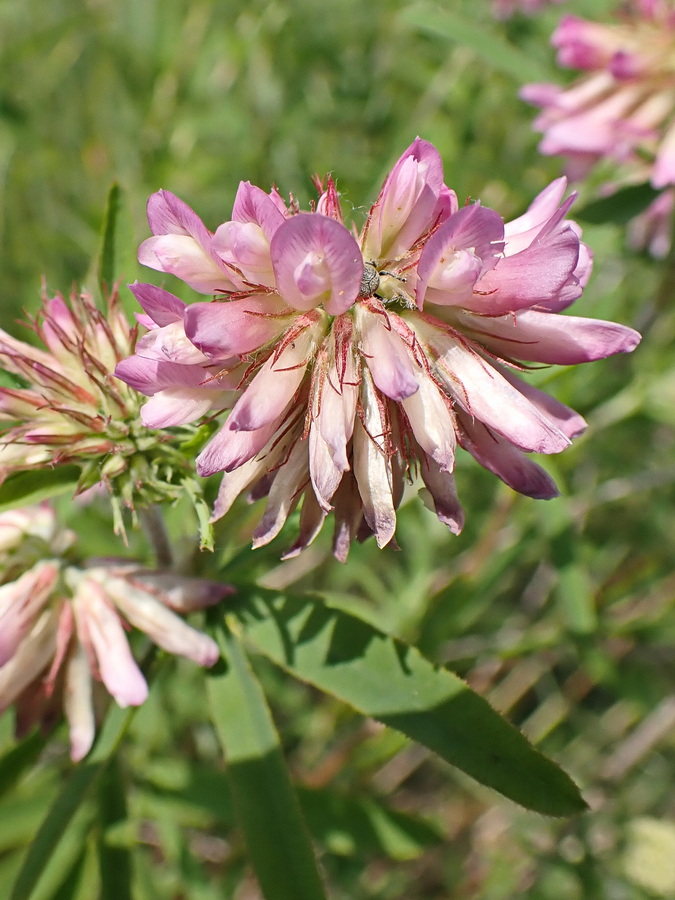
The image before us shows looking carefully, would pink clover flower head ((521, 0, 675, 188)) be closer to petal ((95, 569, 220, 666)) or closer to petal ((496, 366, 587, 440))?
petal ((496, 366, 587, 440))

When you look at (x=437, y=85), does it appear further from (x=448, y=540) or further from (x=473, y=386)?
(x=473, y=386)

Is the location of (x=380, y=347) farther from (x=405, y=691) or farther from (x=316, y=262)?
(x=405, y=691)

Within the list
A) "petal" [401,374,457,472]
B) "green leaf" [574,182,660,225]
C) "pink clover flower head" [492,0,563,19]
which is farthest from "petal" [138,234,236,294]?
"pink clover flower head" [492,0,563,19]

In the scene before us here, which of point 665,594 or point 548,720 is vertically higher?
point 665,594

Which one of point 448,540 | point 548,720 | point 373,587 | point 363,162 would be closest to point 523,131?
point 363,162

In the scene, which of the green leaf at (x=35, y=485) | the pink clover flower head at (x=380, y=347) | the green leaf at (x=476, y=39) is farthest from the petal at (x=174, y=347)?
the green leaf at (x=476, y=39)
